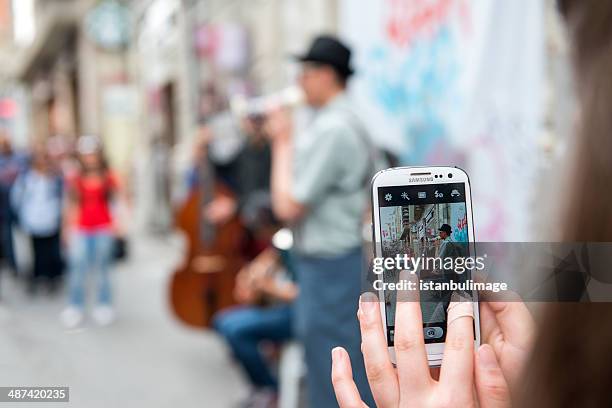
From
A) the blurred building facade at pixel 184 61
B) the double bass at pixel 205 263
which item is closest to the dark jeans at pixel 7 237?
the blurred building facade at pixel 184 61

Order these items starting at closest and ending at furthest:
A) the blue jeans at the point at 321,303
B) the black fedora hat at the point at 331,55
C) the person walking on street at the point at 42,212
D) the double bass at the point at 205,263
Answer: the blue jeans at the point at 321,303 < the black fedora hat at the point at 331,55 < the double bass at the point at 205,263 < the person walking on street at the point at 42,212

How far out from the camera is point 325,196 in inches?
94.9

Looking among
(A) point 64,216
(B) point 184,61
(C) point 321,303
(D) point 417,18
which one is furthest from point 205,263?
(B) point 184,61

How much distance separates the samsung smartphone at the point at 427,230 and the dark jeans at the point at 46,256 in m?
7.05

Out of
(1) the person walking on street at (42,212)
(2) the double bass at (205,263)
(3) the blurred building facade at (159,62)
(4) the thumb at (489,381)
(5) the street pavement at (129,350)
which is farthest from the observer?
(3) the blurred building facade at (159,62)

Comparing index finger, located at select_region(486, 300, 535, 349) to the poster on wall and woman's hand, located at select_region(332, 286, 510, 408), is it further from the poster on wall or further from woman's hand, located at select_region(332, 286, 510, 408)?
the poster on wall

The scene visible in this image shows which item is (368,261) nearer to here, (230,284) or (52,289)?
(230,284)

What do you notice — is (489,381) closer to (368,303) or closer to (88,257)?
(368,303)

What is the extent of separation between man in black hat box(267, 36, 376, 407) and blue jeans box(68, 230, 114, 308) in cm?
364

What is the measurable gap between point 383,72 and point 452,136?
3.56 feet

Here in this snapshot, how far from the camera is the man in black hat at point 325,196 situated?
235 centimetres

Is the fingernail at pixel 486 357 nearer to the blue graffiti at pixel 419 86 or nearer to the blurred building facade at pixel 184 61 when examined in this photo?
the blurred building facade at pixel 184 61

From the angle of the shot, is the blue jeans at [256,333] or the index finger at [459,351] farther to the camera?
the blue jeans at [256,333]

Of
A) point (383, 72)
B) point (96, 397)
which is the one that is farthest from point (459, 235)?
point (383, 72)
